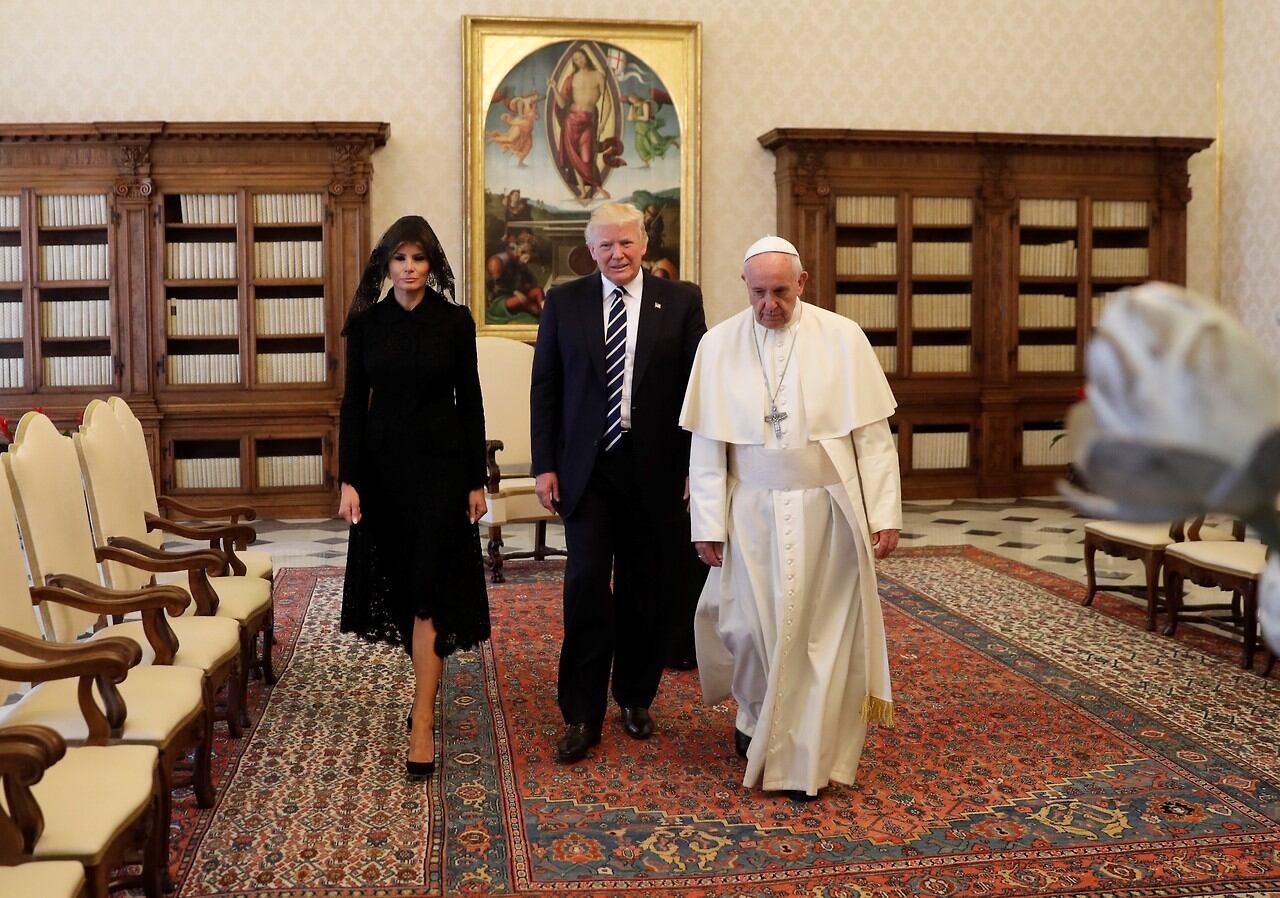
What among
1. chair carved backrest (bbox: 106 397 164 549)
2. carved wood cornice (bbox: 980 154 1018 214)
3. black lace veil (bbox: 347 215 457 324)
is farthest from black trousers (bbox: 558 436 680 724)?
carved wood cornice (bbox: 980 154 1018 214)

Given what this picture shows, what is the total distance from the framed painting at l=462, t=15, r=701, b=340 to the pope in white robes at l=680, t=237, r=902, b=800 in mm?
6626

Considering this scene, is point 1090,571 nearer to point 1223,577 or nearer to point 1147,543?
point 1147,543

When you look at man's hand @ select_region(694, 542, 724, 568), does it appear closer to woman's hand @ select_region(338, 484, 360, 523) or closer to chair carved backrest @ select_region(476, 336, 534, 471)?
woman's hand @ select_region(338, 484, 360, 523)

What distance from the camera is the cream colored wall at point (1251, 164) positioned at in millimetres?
10539

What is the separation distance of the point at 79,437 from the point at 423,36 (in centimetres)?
675

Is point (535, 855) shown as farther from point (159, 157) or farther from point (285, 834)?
point (159, 157)

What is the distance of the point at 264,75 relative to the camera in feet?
32.5

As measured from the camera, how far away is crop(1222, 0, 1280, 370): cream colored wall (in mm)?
10539

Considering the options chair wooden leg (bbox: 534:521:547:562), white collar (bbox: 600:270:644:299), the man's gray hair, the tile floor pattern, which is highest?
the man's gray hair

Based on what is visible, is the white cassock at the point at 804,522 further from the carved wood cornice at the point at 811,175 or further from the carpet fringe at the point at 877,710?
the carved wood cornice at the point at 811,175

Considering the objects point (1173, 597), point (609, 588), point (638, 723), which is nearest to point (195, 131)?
point (609, 588)

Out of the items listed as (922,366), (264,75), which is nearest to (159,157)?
(264,75)

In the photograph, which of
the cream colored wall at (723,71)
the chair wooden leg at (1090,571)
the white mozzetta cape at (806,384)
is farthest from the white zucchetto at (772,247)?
the cream colored wall at (723,71)

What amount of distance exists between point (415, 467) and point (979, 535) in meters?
5.89
